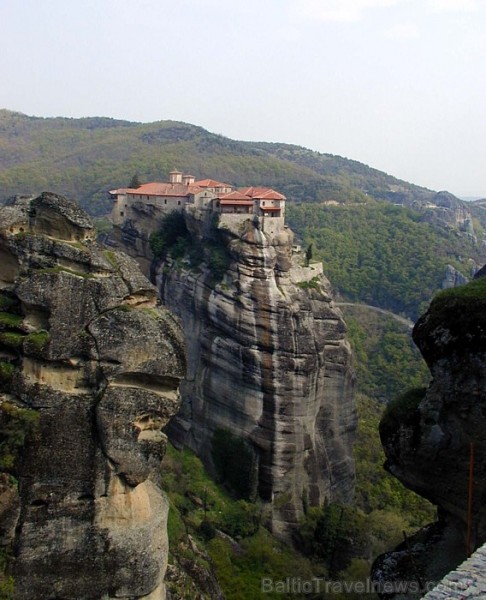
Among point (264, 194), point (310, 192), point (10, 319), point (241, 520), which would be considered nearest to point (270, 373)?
point (241, 520)

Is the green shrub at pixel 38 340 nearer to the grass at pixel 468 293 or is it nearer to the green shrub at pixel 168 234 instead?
the grass at pixel 468 293

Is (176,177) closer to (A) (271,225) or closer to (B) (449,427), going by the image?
(A) (271,225)

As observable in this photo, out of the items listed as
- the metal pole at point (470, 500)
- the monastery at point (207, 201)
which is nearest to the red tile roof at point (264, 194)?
the monastery at point (207, 201)

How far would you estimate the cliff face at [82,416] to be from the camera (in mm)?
13398

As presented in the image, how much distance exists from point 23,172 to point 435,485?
116284 millimetres

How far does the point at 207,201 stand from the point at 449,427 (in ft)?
89.7

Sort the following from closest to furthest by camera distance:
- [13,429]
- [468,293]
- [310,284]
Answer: [468,293] → [13,429] → [310,284]

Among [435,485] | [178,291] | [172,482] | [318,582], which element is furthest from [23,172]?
[435,485]

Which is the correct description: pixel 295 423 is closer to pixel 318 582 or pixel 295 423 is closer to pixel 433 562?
pixel 318 582

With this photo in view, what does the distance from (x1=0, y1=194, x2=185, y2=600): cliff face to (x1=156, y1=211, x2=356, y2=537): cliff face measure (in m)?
16.2

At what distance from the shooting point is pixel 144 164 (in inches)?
4370

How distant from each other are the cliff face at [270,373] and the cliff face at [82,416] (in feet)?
53.0

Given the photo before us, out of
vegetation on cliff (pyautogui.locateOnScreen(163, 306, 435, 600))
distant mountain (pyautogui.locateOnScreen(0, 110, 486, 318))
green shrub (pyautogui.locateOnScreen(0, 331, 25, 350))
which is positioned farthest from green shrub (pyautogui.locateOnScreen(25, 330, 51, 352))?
distant mountain (pyautogui.locateOnScreen(0, 110, 486, 318))

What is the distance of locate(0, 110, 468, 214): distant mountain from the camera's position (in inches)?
4245
